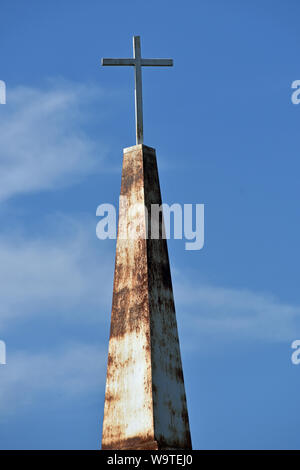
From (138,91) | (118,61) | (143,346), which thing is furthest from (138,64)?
(143,346)

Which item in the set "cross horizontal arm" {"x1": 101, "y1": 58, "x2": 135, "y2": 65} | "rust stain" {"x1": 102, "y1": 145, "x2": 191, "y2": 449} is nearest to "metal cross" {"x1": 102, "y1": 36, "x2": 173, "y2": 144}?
"cross horizontal arm" {"x1": 101, "y1": 58, "x2": 135, "y2": 65}

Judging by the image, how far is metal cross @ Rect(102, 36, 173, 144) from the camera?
1238 cm

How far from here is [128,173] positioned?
12.2 meters

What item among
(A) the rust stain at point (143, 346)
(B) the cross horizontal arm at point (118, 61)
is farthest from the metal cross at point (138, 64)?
(A) the rust stain at point (143, 346)

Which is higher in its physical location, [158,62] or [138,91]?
[158,62]

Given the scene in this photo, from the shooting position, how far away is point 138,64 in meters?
12.7

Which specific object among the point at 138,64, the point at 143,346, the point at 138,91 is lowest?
the point at 143,346

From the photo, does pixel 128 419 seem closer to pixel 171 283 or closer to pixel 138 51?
pixel 171 283

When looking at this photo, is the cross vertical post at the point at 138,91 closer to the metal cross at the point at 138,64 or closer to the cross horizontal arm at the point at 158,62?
the metal cross at the point at 138,64

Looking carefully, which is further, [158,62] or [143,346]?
[158,62]

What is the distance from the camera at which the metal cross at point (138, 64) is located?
1238cm

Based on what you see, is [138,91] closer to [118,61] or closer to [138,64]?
[138,64]
